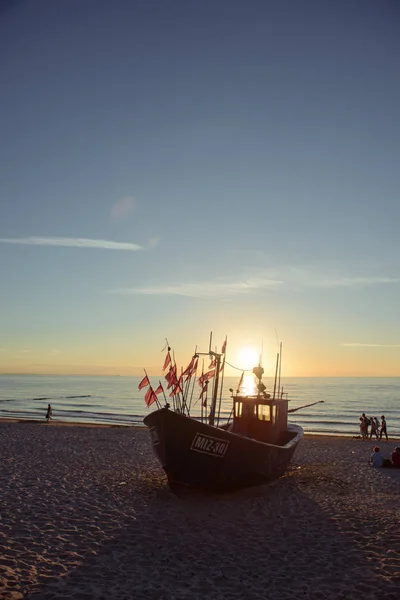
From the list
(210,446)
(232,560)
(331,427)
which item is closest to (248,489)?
(210,446)

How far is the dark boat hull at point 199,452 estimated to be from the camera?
50.2 feet

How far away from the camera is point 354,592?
336 inches

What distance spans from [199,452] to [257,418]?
5.29 m

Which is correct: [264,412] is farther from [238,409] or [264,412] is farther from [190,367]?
[190,367]

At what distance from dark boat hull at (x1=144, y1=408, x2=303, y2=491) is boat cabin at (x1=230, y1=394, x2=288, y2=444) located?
3286 millimetres

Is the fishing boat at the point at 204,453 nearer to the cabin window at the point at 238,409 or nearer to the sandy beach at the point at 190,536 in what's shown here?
the sandy beach at the point at 190,536

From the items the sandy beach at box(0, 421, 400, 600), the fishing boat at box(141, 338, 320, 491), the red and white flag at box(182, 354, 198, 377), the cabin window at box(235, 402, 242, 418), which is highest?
the red and white flag at box(182, 354, 198, 377)

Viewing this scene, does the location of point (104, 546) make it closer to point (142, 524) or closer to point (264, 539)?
point (142, 524)

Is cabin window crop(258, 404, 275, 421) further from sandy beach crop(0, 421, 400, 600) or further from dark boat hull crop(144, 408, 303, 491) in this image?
dark boat hull crop(144, 408, 303, 491)

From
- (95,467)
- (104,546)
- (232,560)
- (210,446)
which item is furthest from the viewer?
(95,467)

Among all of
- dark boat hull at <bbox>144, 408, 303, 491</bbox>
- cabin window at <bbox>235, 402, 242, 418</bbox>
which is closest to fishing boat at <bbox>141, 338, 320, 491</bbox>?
dark boat hull at <bbox>144, 408, 303, 491</bbox>

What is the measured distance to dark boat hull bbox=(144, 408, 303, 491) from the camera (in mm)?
15305

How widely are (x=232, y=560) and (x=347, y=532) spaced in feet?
12.5

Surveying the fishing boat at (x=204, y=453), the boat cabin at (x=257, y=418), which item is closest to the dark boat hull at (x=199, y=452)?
the fishing boat at (x=204, y=453)
